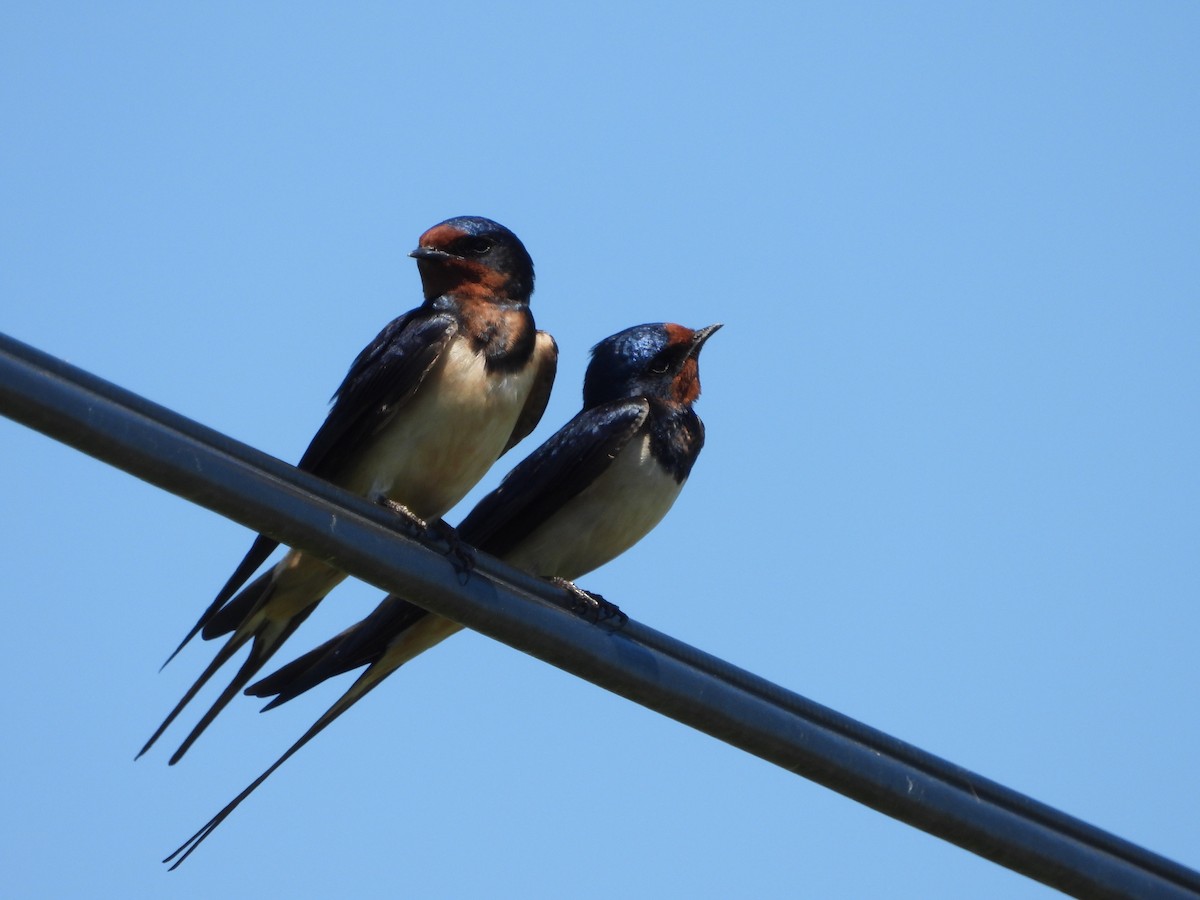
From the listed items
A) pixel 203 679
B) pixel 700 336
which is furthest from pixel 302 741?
pixel 700 336

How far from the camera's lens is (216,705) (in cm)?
441

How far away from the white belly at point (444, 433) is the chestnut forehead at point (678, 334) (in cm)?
84

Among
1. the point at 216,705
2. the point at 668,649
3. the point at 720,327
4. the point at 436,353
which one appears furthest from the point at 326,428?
the point at 668,649

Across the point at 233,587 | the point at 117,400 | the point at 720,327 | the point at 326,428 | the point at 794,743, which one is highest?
the point at 720,327

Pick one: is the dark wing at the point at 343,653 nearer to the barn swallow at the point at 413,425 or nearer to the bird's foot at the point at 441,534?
the barn swallow at the point at 413,425

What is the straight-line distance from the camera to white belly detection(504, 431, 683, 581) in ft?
17.0

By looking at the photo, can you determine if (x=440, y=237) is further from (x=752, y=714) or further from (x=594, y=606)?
(x=752, y=714)

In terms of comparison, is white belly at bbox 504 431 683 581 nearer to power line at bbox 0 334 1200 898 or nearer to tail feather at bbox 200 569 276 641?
tail feather at bbox 200 569 276 641

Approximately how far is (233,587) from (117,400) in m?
1.96

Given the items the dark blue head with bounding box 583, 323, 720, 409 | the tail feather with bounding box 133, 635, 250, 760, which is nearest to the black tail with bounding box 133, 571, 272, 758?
the tail feather with bounding box 133, 635, 250, 760

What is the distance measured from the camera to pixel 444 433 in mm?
4852

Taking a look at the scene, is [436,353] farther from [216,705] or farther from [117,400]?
[117,400]

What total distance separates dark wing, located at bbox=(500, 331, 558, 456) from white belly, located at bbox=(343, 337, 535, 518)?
0.19 m

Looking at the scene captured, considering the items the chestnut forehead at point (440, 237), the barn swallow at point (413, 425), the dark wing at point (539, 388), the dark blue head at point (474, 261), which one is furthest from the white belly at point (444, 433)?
the chestnut forehead at point (440, 237)
